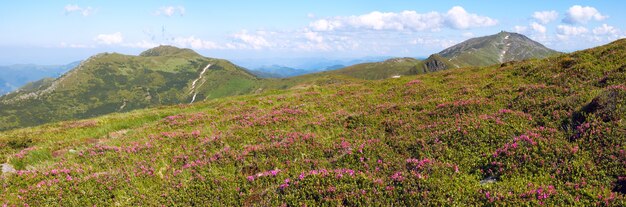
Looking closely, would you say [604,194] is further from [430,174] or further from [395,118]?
[395,118]

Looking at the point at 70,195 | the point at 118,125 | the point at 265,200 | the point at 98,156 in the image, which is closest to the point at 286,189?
the point at 265,200

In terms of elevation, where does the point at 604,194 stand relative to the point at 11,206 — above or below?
above

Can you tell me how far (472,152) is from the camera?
30.5 ft

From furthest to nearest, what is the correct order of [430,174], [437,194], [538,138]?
[538,138]
[430,174]
[437,194]

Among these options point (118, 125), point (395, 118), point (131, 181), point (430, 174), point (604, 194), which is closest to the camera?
point (604, 194)

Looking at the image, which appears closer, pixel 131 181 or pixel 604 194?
pixel 604 194

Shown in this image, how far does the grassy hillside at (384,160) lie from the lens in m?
7.30

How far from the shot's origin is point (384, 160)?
31.2 feet

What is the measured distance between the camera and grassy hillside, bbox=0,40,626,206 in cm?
730

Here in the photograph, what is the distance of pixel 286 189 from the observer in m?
7.93

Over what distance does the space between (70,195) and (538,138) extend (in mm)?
13304

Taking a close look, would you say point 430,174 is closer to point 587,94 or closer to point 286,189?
point 286,189

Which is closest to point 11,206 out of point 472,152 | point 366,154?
point 366,154

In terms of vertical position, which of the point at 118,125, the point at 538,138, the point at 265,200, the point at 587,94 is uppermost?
the point at 587,94
